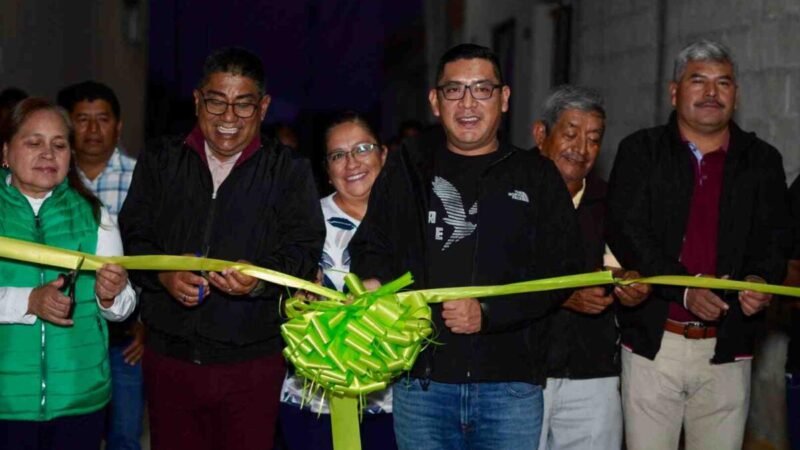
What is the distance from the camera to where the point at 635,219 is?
4.90 m

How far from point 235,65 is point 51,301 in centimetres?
124

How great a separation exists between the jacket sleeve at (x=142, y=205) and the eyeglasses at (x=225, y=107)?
0.95ft

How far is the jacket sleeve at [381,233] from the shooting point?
430 centimetres

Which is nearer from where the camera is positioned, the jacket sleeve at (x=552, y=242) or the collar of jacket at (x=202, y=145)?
the jacket sleeve at (x=552, y=242)

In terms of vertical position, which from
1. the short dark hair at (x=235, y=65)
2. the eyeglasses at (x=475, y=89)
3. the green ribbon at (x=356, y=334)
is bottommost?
the green ribbon at (x=356, y=334)

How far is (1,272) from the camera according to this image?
4.39 m

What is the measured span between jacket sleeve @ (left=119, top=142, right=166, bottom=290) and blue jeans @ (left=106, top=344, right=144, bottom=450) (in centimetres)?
140

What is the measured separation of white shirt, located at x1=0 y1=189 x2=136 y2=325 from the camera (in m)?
4.30

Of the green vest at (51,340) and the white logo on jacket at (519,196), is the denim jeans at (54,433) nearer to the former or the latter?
the green vest at (51,340)

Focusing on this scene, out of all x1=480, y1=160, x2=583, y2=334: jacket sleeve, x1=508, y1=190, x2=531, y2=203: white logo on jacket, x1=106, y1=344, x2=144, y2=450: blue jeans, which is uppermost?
x1=508, y1=190, x2=531, y2=203: white logo on jacket

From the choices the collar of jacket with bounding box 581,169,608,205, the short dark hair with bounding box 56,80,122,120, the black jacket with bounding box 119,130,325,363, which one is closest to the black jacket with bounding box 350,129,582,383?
the black jacket with bounding box 119,130,325,363

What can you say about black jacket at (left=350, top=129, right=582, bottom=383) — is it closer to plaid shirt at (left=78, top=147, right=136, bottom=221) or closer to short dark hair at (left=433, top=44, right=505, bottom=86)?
short dark hair at (left=433, top=44, right=505, bottom=86)

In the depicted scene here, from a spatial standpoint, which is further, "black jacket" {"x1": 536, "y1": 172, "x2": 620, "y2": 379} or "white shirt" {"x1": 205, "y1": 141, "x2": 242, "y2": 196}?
"black jacket" {"x1": 536, "y1": 172, "x2": 620, "y2": 379}

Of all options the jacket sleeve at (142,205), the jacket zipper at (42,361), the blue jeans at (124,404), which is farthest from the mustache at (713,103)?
the blue jeans at (124,404)
